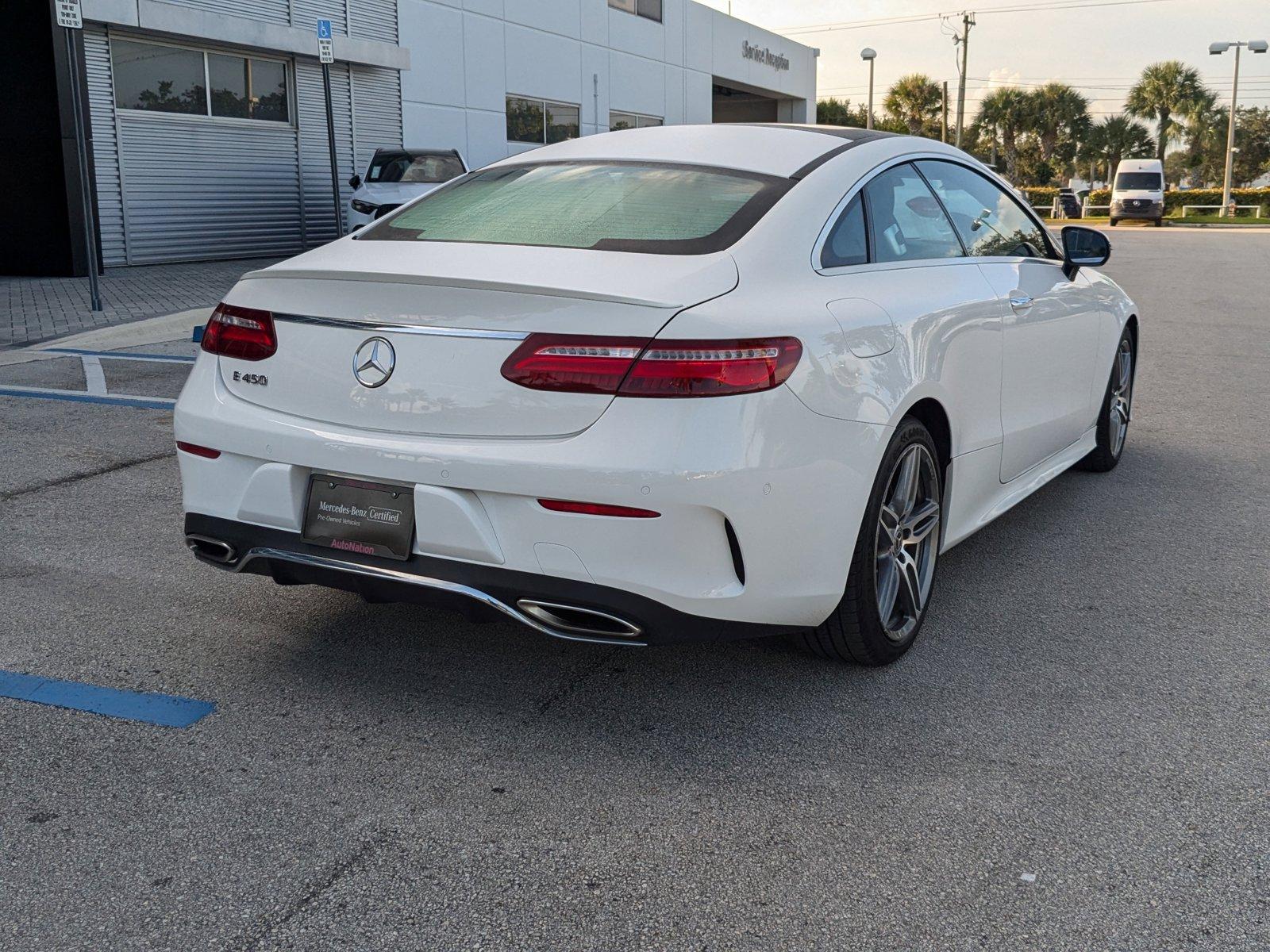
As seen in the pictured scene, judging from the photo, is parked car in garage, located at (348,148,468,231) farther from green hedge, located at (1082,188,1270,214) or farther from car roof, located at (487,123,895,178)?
green hedge, located at (1082,188,1270,214)

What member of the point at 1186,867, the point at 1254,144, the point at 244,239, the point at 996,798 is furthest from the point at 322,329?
the point at 1254,144

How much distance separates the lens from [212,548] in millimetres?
3400

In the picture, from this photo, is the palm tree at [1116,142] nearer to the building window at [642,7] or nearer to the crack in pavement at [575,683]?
the building window at [642,7]

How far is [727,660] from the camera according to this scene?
368cm

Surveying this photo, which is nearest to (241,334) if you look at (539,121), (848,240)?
(848,240)

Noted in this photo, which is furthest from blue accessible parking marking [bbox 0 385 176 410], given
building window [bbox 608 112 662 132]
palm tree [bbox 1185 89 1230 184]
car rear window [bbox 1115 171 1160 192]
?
palm tree [bbox 1185 89 1230 184]

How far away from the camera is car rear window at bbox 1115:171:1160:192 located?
46.3 meters

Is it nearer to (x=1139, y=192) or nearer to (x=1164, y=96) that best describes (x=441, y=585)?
(x=1139, y=192)

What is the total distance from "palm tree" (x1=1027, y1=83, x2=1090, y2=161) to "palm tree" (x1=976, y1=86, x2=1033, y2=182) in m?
0.42

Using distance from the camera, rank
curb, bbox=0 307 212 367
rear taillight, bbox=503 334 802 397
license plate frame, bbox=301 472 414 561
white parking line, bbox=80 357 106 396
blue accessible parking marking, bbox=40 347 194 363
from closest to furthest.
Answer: rear taillight, bbox=503 334 802 397 → license plate frame, bbox=301 472 414 561 → white parking line, bbox=80 357 106 396 → blue accessible parking marking, bbox=40 347 194 363 → curb, bbox=0 307 212 367

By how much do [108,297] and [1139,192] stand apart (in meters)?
41.2

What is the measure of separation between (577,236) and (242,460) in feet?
3.48

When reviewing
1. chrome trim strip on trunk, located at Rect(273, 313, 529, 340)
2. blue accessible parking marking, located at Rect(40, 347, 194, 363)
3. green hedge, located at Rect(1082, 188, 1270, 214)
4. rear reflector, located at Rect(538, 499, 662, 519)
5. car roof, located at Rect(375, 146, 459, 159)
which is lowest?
blue accessible parking marking, located at Rect(40, 347, 194, 363)

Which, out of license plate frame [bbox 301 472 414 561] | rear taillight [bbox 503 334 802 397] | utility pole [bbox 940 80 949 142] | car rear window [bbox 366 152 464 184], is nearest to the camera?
rear taillight [bbox 503 334 802 397]
